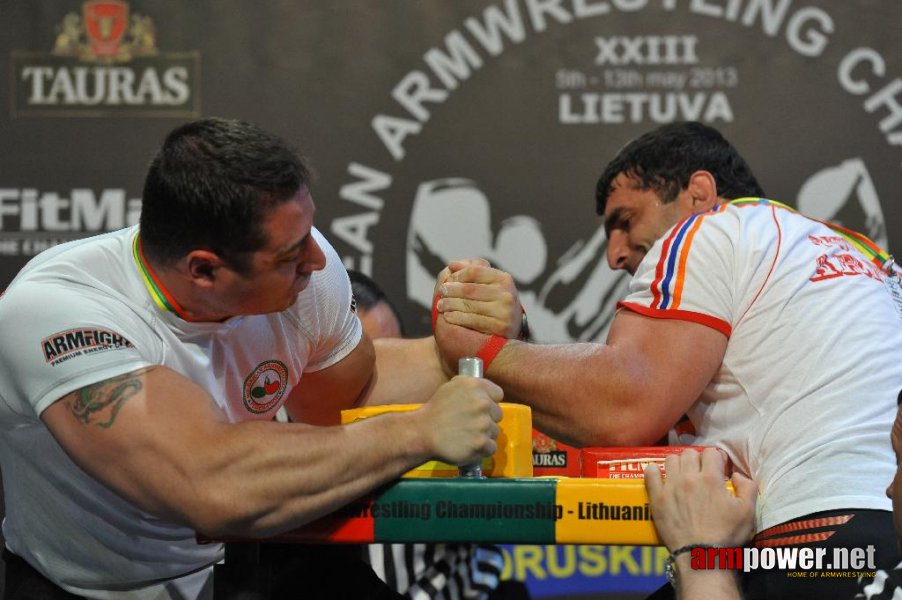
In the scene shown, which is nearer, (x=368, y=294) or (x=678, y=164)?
(x=678, y=164)

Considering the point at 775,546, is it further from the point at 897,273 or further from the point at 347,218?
the point at 347,218

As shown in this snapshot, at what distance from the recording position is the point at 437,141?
3246 millimetres

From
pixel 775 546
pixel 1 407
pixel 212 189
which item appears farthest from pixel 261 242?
pixel 775 546

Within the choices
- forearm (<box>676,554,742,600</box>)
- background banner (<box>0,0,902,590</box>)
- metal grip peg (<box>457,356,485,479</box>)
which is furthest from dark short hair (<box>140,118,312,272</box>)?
background banner (<box>0,0,902,590</box>)

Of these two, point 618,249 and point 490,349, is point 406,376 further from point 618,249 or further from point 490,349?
point 618,249

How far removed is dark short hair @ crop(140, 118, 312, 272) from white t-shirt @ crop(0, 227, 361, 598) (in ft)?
0.37

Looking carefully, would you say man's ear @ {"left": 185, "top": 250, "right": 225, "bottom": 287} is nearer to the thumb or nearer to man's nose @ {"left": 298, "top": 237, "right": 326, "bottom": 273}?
man's nose @ {"left": 298, "top": 237, "right": 326, "bottom": 273}

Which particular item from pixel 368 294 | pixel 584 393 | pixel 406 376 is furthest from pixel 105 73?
pixel 584 393

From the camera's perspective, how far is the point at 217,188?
1.60 m

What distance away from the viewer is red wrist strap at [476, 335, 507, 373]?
1.93 m

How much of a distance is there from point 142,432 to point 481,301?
74 centimetres

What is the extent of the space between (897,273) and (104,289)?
145 centimetres

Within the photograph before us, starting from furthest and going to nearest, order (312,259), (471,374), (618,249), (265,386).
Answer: (618,249), (265,386), (312,259), (471,374)

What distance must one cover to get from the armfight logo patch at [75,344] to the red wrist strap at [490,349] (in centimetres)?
66
